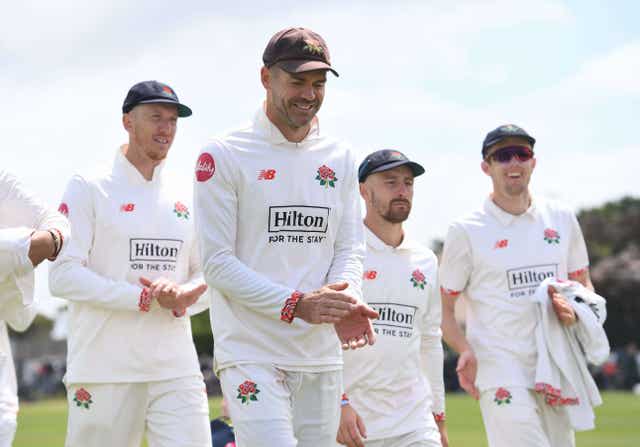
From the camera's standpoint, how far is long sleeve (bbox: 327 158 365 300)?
614 centimetres

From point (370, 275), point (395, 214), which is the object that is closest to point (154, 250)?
point (370, 275)

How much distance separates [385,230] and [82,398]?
2.35 metres

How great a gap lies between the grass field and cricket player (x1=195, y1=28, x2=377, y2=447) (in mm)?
13590

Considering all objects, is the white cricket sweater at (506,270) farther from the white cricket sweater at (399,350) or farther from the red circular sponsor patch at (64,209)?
the red circular sponsor patch at (64,209)

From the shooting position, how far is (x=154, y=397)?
7.64m

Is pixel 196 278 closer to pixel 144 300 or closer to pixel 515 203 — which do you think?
pixel 144 300

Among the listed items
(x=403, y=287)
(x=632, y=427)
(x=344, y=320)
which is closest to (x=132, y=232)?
(x=403, y=287)

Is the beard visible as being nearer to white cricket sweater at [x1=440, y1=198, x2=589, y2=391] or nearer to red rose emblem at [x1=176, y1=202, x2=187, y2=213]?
white cricket sweater at [x1=440, y1=198, x2=589, y2=391]

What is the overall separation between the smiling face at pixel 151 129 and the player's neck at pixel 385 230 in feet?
4.97

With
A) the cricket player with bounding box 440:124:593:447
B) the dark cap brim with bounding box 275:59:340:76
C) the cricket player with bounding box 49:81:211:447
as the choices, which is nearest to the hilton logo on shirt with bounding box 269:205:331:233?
the dark cap brim with bounding box 275:59:340:76

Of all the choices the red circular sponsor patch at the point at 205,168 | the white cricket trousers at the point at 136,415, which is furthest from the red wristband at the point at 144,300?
the red circular sponsor patch at the point at 205,168

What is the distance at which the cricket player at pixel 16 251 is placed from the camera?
→ 18.6 feet

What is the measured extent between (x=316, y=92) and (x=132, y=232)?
2.25 meters

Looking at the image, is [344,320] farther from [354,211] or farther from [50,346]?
[50,346]
